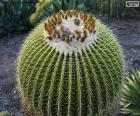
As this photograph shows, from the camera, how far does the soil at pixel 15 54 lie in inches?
226

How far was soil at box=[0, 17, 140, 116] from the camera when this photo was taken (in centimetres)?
573

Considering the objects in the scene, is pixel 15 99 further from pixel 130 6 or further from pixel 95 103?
pixel 130 6

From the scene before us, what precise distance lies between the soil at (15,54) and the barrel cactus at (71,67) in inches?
47.9

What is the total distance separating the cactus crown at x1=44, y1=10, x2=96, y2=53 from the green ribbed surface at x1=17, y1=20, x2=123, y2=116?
62 mm

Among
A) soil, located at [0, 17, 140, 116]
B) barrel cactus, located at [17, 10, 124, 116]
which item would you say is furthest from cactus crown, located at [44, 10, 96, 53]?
soil, located at [0, 17, 140, 116]

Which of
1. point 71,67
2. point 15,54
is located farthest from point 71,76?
point 15,54

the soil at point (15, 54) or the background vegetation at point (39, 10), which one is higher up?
the background vegetation at point (39, 10)

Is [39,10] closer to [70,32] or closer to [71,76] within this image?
[70,32]

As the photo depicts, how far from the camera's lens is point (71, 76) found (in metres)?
4.09

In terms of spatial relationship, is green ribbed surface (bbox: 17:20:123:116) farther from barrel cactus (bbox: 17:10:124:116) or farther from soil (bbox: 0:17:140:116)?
soil (bbox: 0:17:140:116)

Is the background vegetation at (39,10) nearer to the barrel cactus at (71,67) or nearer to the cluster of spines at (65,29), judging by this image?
the cluster of spines at (65,29)

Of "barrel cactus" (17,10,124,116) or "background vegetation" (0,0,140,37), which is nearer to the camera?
"barrel cactus" (17,10,124,116)

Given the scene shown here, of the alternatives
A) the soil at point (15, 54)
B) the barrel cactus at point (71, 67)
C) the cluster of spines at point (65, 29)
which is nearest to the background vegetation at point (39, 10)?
the soil at point (15, 54)

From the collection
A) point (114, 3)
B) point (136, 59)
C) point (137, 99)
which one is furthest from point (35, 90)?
point (114, 3)
